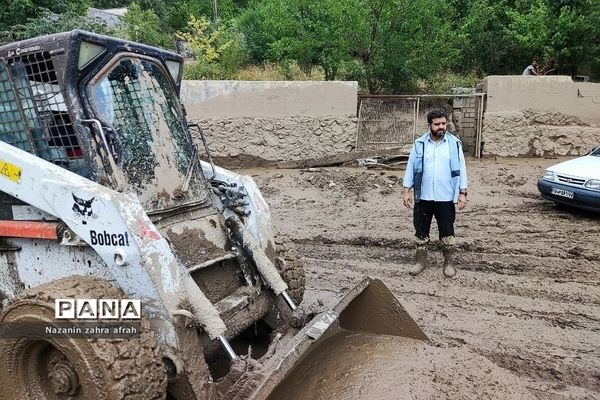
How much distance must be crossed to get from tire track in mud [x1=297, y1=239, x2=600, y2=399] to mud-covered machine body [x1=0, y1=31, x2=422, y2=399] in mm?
1541

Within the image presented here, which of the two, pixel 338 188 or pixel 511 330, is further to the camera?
pixel 338 188

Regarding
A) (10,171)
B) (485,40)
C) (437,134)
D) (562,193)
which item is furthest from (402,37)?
(10,171)

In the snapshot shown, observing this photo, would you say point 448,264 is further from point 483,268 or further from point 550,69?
point 550,69

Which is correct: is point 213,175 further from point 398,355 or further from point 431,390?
point 431,390

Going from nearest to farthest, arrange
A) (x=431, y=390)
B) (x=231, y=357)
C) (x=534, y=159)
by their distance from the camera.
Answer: (x=231, y=357) → (x=431, y=390) → (x=534, y=159)

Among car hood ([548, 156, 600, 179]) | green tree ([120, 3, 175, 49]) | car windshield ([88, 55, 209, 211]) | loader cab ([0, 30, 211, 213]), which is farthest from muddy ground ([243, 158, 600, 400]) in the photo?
green tree ([120, 3, 175, 49])

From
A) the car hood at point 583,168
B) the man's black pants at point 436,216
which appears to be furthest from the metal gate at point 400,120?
the man's black pants at point 436,216

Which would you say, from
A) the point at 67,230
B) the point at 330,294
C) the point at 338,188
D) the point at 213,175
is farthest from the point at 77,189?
the point at 338,188

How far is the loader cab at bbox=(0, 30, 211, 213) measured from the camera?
3.06m

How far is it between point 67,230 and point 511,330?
353cm

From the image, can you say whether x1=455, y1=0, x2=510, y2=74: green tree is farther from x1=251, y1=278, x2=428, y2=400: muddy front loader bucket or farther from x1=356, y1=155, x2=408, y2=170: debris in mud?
x1=251, y1=278, x2=428, y2=400: muddy front loader bucket

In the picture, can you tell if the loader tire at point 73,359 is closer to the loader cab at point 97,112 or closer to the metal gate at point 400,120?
the loader cab at point 97,112

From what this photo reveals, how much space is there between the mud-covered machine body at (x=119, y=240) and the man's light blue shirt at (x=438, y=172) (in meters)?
2.49

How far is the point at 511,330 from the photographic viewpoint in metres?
4.48
